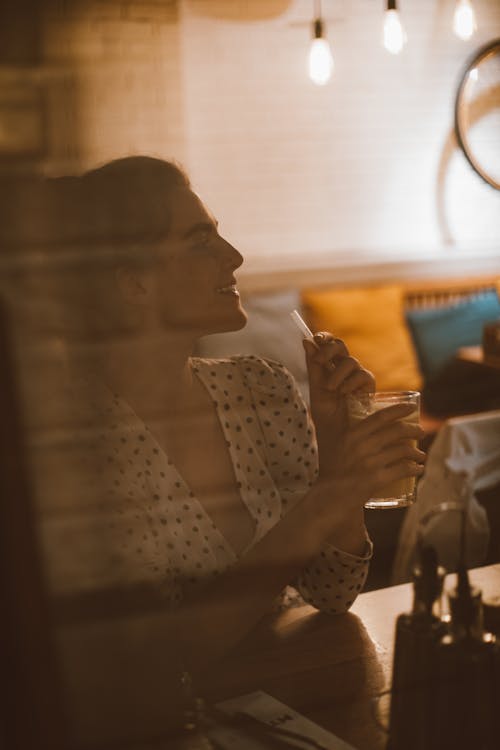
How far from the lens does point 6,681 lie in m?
0.40

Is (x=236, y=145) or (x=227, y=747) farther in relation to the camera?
(x=236, y=145)

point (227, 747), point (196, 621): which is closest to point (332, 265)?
point (196, 621)

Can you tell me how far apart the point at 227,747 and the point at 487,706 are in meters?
0.23

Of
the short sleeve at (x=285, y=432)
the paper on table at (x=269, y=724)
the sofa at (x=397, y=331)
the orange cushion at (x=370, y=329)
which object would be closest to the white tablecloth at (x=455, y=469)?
the sofa at (x=397, y=331)

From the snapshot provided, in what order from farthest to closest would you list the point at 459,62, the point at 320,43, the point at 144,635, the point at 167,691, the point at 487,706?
the point at 459,62, the point at 320,43, the point at 144,635, the point at 167,691, the point at 487,706

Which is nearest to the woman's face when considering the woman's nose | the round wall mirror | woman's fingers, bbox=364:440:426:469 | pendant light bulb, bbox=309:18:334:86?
the woman's nose

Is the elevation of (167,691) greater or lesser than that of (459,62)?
lesser

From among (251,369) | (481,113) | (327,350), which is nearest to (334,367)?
(327,350)

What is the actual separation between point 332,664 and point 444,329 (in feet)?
9.40

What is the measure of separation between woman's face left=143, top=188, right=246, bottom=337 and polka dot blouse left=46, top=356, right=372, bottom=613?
133mm

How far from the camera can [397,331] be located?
3.56 meters

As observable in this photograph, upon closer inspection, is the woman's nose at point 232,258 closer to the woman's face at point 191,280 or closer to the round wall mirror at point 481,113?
the woman's face at point 191,280

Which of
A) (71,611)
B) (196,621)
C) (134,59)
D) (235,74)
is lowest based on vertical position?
(196,621)

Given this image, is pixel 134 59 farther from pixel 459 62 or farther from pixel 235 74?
pixel 459 62
